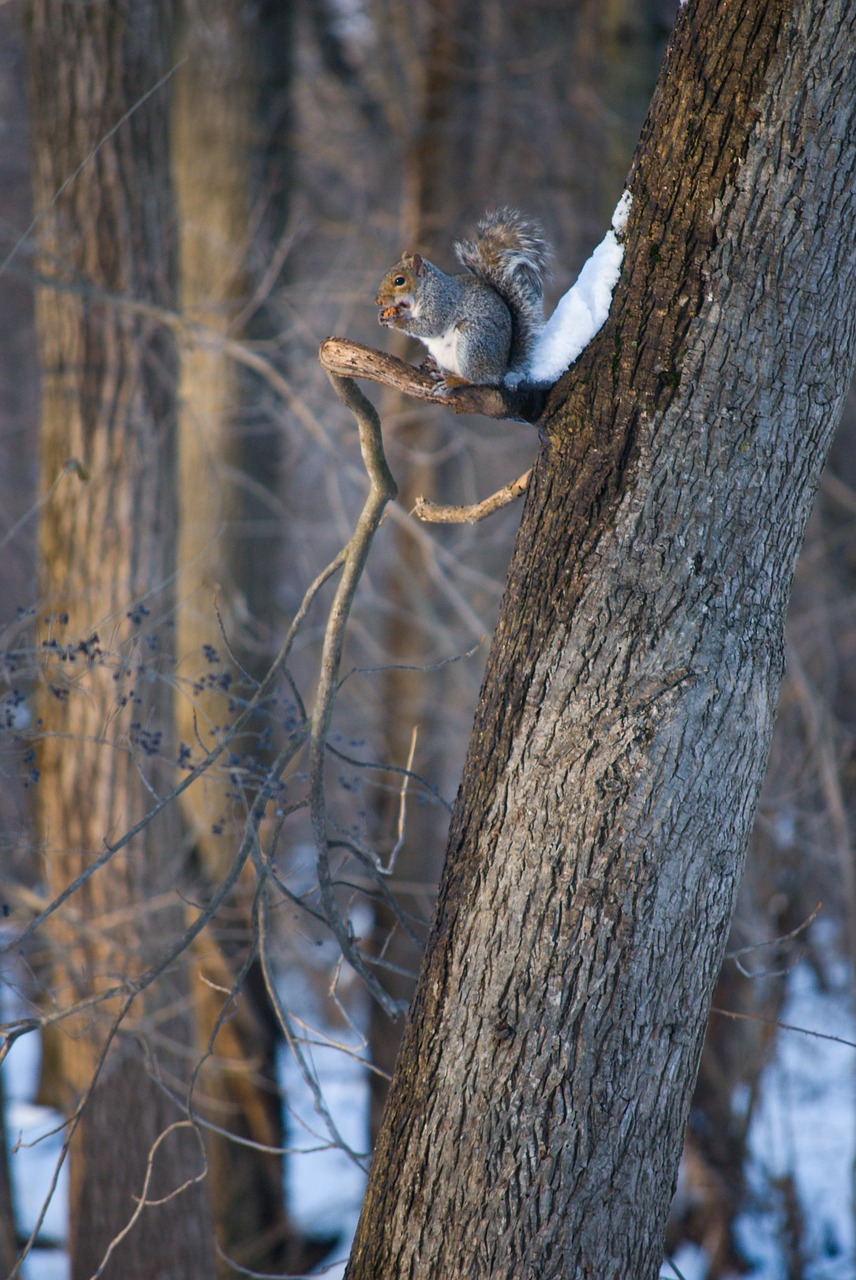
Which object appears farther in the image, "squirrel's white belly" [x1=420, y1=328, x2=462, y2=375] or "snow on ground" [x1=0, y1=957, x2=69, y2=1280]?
"snow on ground" [x1=0, y1=957, x2=69, y2=1280]

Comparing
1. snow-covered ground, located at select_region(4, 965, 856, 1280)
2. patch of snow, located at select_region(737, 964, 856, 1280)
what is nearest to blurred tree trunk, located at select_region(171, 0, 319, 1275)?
snow-covered ground, located at select_region(4, 965, 856, 1280)

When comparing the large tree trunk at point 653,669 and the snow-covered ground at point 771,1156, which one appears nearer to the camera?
the large tree trunk at point 653,669

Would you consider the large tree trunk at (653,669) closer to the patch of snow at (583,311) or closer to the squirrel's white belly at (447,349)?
the patch of snow at (583,311)

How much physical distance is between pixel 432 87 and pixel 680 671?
542 centimetres

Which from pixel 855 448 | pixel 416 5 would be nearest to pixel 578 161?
pixel 416 5

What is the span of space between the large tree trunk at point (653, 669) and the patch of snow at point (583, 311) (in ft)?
0.11

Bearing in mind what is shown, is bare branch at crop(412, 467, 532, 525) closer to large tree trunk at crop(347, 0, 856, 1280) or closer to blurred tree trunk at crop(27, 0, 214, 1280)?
large tree trunk at crop(347, 0, 856, 1280)

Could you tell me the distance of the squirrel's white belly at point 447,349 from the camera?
6.07 feet

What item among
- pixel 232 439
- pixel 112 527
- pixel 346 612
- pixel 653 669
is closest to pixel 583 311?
pixel 653 669

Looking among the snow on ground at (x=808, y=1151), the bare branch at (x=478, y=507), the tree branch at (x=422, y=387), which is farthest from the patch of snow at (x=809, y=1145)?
the tree branch at (x=422, y=387)

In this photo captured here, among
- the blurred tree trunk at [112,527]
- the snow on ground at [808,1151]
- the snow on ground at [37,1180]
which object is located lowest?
the snow on ground at [37,1180]

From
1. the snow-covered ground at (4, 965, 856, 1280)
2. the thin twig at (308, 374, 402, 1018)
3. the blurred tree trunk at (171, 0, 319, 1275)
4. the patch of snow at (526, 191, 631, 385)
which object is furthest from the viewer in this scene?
the snow-covered ground at (4, 965, 856, 1280)

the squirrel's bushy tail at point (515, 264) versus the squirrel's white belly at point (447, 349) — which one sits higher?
the squirrel's bushy tail at point (515, 264)

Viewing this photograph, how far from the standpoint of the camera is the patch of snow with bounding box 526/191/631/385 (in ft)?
5.54
